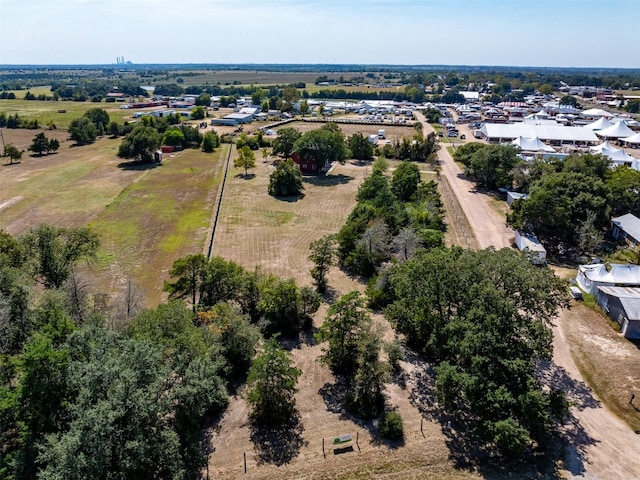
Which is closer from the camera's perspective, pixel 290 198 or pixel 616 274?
pixel 616 274

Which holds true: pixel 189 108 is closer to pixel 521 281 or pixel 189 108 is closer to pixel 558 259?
pixel 558 259

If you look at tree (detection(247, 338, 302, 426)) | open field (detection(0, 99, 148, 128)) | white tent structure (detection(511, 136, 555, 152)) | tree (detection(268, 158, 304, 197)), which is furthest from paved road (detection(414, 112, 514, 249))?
open field (detection(0, 99, 148, 128))

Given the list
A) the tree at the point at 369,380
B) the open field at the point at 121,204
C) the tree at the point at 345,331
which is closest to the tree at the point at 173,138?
the open field at the point at 121,204

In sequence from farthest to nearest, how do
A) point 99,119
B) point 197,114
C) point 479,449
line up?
1. point 197,114
2. point 99,119
3. point 479,449

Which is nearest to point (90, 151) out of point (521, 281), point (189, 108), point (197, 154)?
point (197, 154)

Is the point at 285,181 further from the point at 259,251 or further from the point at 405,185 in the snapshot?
the point at 259,251

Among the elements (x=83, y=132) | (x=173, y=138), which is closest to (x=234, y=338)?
(x=173, y=138)
